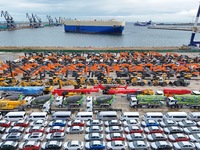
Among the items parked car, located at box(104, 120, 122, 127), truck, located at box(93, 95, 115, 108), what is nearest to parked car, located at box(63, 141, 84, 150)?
parked car, located at box(104, 120, 122, 127)

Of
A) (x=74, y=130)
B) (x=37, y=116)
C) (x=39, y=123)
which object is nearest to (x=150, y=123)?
(x=74, y=130)

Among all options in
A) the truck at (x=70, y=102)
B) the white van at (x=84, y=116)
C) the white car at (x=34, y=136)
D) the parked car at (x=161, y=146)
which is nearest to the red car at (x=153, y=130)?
the parked car at (x=161, y=146)

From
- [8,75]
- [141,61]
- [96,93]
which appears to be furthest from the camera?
[141,61]

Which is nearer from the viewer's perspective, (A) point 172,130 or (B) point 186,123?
(A) point 172,130

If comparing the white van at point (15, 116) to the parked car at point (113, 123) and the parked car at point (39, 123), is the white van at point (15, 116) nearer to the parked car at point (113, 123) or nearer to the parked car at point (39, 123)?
the parked car at point (39, 123)

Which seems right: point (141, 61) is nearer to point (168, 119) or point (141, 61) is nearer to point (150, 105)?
point (150, 105)

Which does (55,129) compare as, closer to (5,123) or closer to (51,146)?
(51,146)

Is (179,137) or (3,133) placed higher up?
(179,137)

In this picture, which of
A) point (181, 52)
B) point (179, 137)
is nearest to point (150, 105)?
point (179, 137)
